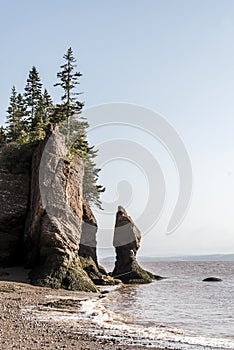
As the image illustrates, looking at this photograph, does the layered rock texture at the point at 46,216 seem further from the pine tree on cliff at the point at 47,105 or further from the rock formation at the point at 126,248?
the pine tree on cliff at the point at 47,105

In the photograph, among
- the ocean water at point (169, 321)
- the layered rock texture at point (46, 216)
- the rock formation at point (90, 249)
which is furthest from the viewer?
the rock formation at point (90, 249)

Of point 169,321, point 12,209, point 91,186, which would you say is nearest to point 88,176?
point 91,186

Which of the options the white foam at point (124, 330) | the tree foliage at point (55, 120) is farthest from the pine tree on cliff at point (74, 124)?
the white foam at point (124, 330)

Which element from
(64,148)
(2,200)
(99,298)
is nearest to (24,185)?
(2,200)

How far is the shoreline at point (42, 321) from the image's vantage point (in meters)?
13.1

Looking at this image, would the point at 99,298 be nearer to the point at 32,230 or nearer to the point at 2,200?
the point at 32,230

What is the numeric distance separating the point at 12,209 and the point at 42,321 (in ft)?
63.8

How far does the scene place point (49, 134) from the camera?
34.2 m

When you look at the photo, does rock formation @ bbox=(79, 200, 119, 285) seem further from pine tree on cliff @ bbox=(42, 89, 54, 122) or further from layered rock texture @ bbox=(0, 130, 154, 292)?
pine tree on cliff @ bbox=(42, 89, 54, 122)

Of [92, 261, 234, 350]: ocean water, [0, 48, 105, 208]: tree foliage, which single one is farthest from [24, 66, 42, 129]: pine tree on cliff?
[92, 261, 234, 350]: ocean water

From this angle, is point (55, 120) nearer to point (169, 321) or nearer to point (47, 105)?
point (47, 105)

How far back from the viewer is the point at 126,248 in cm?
4825

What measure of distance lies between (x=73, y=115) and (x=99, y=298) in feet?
81.1

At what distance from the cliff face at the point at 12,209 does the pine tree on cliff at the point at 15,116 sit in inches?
416
